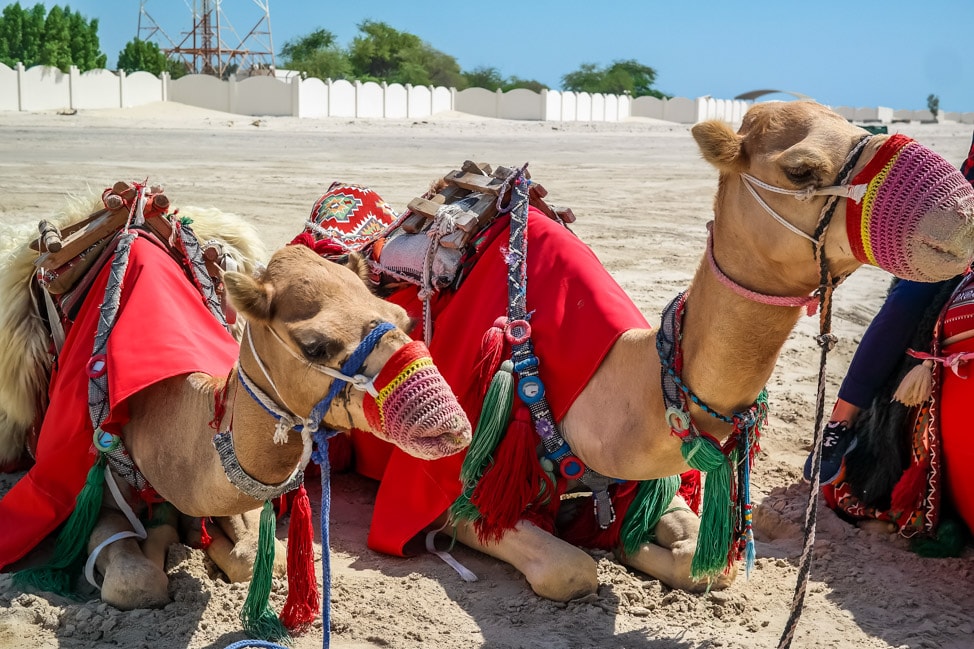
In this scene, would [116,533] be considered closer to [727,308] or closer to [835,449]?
[727,308]

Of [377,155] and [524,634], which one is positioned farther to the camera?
[377,155]

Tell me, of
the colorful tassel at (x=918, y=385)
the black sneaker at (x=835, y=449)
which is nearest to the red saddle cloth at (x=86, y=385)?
the black sneaker at (x=835, y=449)

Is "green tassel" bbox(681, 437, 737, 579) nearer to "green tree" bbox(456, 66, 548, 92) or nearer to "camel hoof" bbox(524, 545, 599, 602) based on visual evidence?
"camel hoof" bbox(524, 545, 599, 602)

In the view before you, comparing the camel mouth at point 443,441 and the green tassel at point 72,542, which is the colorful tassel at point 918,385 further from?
the green tassel at point 72,542

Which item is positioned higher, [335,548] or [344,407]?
[344,407]

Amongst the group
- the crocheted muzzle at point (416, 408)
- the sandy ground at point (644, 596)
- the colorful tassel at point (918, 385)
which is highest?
the crocheted muzzle at point (416, 408)

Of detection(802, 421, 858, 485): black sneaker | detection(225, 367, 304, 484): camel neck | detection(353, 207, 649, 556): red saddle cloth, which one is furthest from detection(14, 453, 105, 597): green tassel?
detection(802, 421, 858, 485): black sneaker

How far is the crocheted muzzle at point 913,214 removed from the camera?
8.54ft

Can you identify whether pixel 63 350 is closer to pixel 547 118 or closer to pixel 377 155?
pixel 377 155

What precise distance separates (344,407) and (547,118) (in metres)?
50.2

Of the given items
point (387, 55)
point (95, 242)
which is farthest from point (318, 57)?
point (95, 242)

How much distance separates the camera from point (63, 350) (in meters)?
4.18

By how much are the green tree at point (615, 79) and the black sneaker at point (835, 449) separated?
3139 inches

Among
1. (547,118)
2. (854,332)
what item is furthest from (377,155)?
(547,118)
